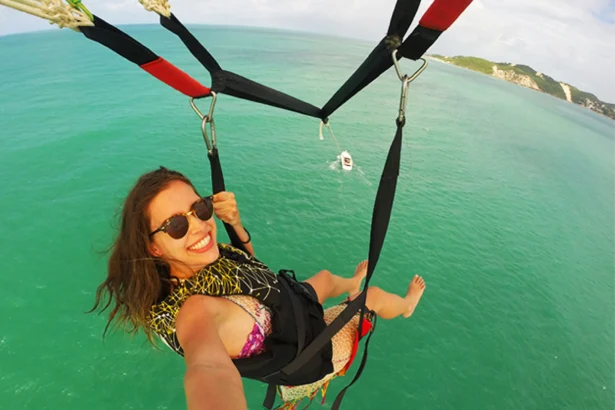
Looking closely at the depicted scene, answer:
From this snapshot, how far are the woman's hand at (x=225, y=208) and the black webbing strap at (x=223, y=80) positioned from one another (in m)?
0.60

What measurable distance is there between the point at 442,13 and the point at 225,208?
1446mm

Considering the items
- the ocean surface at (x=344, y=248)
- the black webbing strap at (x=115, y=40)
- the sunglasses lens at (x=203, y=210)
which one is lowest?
the ocean surface at (x=344, y=248)

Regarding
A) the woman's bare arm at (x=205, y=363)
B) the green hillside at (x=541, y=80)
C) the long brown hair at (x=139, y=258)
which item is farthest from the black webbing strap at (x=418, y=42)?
the green hillside at (x=541, y=80)

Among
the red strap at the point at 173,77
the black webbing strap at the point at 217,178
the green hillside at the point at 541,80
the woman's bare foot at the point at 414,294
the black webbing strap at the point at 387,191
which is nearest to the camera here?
the black webbing strap at the point at 387,191

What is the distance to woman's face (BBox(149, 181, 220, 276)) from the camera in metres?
1.46

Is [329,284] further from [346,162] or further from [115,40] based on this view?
[346,162]

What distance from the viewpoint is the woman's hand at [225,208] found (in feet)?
6.36

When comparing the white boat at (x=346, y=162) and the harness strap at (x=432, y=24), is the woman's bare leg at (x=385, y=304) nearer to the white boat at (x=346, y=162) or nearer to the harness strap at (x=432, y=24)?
the harness strap at (x=432, y=24)

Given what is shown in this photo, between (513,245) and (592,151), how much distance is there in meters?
22.2

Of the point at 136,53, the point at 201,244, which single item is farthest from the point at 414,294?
the point at 136,53

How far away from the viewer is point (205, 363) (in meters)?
1.07

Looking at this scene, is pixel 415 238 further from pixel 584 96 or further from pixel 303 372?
pixel 584 96

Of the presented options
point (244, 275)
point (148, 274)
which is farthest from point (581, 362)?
point (148, 274)

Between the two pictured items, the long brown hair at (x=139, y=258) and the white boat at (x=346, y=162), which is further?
the white boat at (x=346, y=162)
